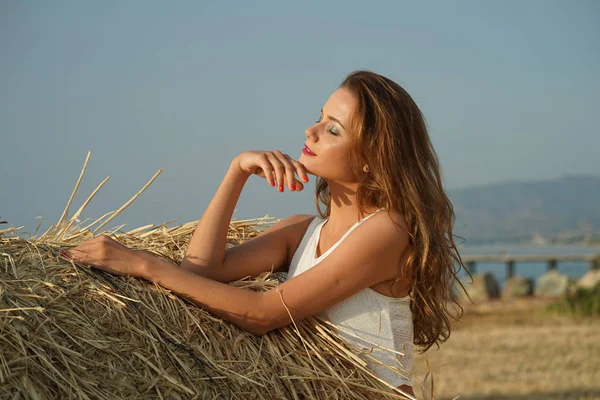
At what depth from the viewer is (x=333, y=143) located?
9.23 ft

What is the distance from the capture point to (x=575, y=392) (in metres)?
7.14

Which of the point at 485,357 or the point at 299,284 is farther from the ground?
the point at 299,284

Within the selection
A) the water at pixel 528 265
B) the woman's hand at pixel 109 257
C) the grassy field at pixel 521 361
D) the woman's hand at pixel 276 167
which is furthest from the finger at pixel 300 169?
the water at pixel 528 265

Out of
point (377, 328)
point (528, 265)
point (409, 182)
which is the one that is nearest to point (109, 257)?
point (377, 328)

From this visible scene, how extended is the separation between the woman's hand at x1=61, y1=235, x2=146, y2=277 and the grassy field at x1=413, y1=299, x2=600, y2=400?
440 centimetres

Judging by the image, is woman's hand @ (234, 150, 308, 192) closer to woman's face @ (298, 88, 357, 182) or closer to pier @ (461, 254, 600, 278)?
woman's face @ (298, 88, 357, 182)

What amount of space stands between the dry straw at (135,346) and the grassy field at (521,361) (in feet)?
13.1

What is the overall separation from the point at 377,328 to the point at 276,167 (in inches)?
28.7

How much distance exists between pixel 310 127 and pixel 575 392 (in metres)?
5.53

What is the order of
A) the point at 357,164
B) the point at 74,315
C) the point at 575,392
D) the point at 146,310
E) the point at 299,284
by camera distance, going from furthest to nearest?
the point at 575,392
the point at 357,164
the point at 299,284
the point at 146,310
the point at 74,315

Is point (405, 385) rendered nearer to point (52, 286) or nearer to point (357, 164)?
point (357, 164)

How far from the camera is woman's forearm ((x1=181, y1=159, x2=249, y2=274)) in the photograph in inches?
112

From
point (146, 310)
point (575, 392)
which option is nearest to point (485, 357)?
point (575, 392)

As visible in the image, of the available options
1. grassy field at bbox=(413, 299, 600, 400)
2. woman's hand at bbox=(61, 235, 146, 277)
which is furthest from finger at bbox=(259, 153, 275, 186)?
grassy field at bbox=(413, 299, 600, 400)
